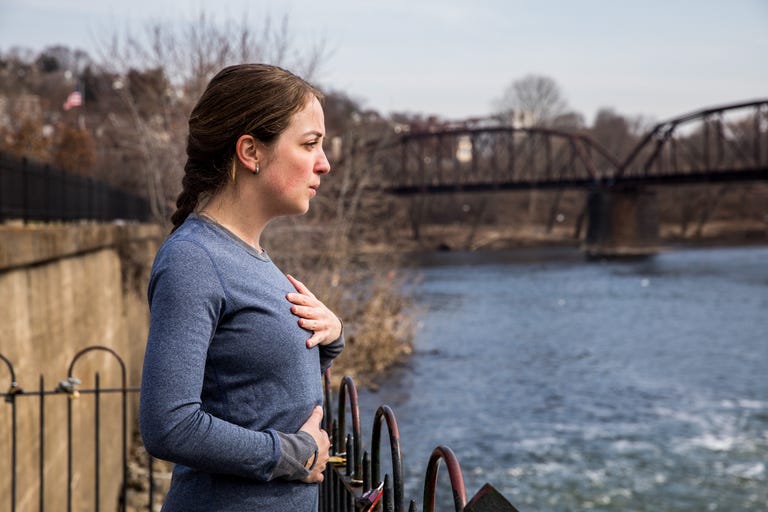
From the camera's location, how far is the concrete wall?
663 cm

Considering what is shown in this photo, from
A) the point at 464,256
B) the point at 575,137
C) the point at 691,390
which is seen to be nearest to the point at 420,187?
the point at 464,256

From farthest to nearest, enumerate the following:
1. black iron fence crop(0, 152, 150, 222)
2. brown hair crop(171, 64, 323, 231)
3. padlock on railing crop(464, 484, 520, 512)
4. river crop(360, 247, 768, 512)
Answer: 1. river crop(360, 247, 768, 512)
2. black iron fence crop(0, 152, 150, 222)
3. brown hair crop(171, 64, 323, 231)
4. padlock on railing crop(464, 484, 520, 512)

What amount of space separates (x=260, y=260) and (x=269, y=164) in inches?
8.4

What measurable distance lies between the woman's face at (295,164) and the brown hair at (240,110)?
24 millimetres

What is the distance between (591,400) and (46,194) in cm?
1377

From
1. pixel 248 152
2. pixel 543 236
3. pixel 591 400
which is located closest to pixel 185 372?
pixel 248 152

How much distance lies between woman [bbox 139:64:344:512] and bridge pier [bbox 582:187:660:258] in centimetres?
8444

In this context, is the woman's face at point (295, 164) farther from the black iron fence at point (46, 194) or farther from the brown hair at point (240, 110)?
the black iron fence at point (46, 194)

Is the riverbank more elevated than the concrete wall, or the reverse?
the concrete wall

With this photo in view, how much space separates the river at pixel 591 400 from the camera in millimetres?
15555

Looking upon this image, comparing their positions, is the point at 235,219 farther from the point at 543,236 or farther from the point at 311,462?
the point at 543,236

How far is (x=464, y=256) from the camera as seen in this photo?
83.8 metres

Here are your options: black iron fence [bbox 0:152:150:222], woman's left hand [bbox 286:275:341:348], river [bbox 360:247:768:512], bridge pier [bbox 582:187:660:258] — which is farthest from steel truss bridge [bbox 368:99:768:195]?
woman's left hand [bbox 286:275:341:348]

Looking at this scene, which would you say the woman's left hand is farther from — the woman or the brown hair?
the brown hair
